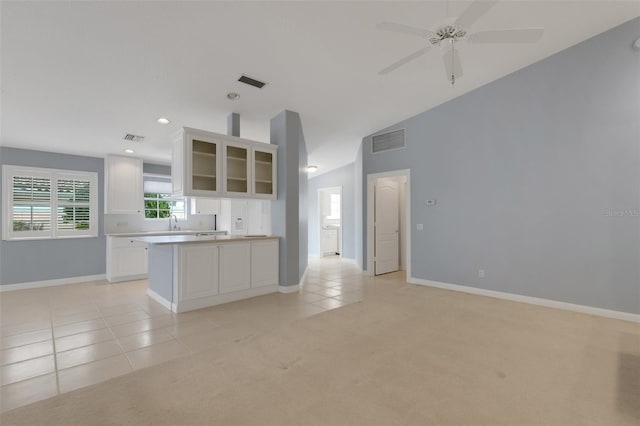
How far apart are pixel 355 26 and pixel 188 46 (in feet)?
5.53

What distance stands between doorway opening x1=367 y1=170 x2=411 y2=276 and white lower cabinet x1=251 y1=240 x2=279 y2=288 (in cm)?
233

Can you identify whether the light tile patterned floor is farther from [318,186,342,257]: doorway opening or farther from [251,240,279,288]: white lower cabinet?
[318,186,342,257]: doorway opening

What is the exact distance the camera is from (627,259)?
351 centimetres

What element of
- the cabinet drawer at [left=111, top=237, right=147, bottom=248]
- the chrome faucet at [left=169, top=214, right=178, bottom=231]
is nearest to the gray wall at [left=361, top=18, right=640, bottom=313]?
the chrome faucet at [left=169, top=214, right=178, bottom=231]

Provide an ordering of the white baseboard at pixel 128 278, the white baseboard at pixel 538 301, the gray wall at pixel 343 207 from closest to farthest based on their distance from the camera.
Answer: the white baseboard at pixel 538 301 < the white baseboard at pixel 128 278 < the gray wall at pixel 343 207

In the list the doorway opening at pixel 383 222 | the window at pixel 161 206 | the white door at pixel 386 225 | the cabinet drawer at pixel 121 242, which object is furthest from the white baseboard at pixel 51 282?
the white door at pixel 386 225

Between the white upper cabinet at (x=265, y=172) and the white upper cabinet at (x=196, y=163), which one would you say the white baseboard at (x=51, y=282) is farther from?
the white upper cabinet at (x=265, y=172)

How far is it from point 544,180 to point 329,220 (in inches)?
240

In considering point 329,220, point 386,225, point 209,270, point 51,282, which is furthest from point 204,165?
point 329,220

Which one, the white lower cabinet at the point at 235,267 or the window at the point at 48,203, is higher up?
the window at the point at 48,203

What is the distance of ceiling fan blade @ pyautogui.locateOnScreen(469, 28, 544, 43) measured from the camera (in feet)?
7.49

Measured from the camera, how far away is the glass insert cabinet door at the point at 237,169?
14.5 feet

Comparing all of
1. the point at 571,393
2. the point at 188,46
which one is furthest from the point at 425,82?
the point at 571,393

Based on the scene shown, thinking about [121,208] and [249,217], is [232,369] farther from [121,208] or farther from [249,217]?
[121,208]
